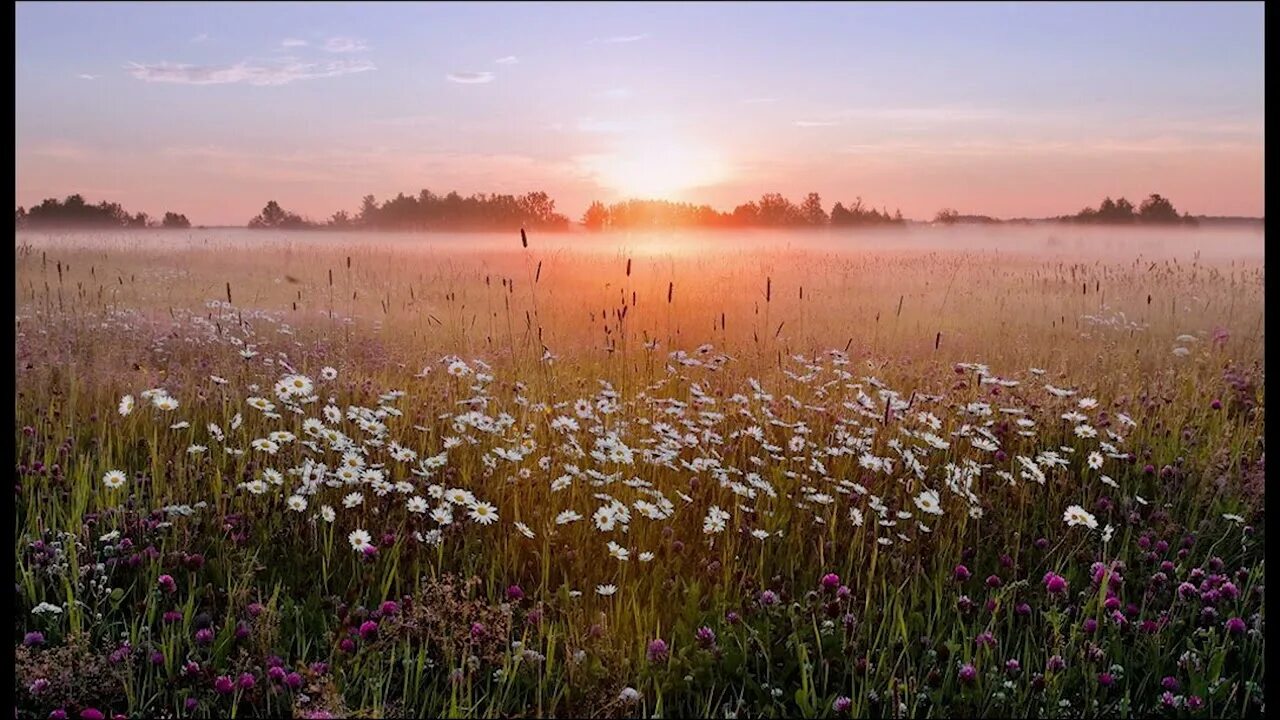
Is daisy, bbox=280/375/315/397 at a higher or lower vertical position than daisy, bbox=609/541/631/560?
higher

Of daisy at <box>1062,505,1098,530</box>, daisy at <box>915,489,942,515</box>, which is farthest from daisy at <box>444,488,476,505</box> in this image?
daisy at <box>1062,505,1098,530</box>

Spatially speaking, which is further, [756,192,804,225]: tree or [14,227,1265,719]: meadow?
[756,192,804,225]: tree

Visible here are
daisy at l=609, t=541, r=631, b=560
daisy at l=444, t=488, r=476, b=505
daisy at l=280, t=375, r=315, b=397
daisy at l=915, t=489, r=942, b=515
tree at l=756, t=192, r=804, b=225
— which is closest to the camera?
daisy at l=609, t=541, r=631, b=560

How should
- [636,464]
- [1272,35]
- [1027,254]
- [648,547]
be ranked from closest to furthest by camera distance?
[1272,35]
[648,547]
[636,464]
[1027,254]

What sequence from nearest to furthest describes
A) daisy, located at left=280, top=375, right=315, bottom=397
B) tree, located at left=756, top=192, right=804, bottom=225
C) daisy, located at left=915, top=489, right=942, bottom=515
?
daisy, located at left=915, top=489, right=942, bottom=515 → daisy, located at left=280, top=375, right=315, bottom=397 → tree, located at left=756, top=192, right=804, bottom=225

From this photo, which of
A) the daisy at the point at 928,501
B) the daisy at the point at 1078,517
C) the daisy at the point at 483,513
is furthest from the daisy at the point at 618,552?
the daisy at the point at 1078,517

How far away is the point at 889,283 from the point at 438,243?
6.01m

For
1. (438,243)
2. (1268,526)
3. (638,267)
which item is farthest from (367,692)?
(438,243)

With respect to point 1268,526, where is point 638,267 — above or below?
above

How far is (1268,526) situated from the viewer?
10.7ft

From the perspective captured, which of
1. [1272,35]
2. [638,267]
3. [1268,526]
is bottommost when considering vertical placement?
[1268,526]

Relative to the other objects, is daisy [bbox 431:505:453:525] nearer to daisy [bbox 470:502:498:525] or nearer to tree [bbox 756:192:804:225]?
daisy [bbox 470:502:498:525]

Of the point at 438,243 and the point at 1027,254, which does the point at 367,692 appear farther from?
the point at 1027,254

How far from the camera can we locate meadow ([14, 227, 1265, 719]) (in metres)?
2.80
